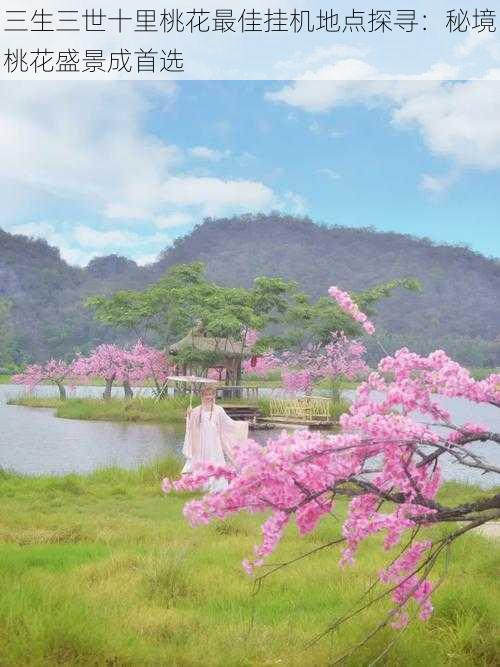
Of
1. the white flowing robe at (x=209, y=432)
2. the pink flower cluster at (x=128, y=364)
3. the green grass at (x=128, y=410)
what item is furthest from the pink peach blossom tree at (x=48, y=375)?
the white flowing robe at (x=209, y=432)

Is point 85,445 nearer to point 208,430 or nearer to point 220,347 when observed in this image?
point 208,430

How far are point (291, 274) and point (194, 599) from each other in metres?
59.9

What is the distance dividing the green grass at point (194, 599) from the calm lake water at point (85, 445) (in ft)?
18.2

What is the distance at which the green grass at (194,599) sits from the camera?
392 cm

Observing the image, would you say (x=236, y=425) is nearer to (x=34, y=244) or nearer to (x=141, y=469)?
(x=141, y=469)

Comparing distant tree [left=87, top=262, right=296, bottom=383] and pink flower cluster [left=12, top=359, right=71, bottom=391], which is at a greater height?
distant tree [left=87, top=262, right=296, bottom=383]

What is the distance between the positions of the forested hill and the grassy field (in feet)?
80.7

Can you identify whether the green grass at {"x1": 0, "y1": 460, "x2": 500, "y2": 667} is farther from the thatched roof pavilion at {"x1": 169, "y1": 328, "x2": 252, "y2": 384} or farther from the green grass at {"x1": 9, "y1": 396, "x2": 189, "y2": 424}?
the thatched roof pavilion at {"x1": 169, "y1": 328, "x2": 252, "y2": 384}

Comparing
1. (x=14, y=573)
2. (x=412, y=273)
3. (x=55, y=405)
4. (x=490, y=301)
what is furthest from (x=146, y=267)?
(x=14, y=573)

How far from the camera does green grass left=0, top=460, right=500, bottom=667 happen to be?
154 inches

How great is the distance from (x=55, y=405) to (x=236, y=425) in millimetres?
22379

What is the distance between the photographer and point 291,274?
64.8m

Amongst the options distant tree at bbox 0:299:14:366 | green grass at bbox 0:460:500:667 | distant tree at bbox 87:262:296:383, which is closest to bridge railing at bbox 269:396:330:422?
distant tree at bbox 87:262:296:383

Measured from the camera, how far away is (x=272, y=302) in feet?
98.1
